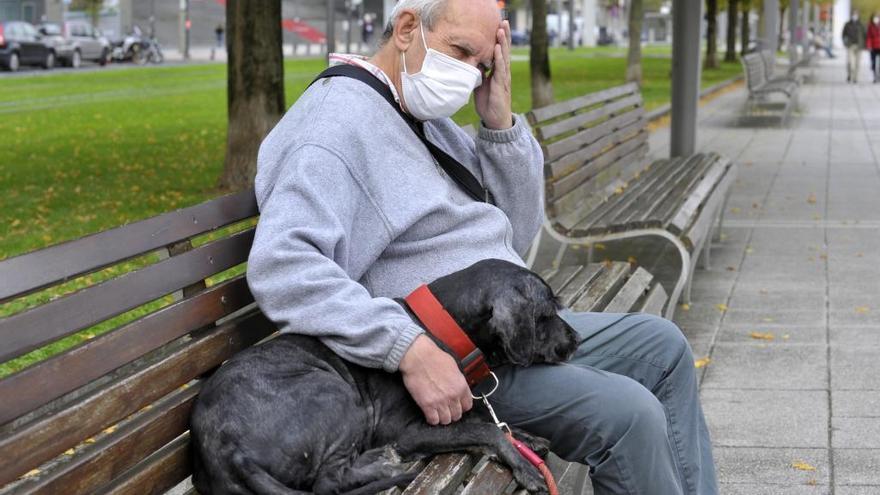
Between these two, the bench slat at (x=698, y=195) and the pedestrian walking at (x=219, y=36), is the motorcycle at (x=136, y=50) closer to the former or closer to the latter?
the pedestrian walking at (x=219, y=36)

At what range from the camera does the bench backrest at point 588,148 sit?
6.25 metres

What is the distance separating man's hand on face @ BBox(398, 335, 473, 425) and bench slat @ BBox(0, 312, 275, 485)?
45cm

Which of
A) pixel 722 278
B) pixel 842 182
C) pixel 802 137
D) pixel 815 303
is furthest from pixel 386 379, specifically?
pixel 802 137

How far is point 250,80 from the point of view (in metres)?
10.8

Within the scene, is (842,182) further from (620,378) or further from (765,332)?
(620,378)

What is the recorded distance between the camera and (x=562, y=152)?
6.46 meters

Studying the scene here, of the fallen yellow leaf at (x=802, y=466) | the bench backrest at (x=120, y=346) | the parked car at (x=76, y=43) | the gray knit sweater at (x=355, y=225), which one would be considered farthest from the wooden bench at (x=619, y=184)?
the parked car at (x=76, y=43)

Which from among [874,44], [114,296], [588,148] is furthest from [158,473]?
[874,44]

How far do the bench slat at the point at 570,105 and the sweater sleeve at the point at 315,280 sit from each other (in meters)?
3.31

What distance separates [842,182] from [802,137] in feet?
16.1

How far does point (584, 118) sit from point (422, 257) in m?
4.02

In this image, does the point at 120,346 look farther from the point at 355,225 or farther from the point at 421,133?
the point at 421,133

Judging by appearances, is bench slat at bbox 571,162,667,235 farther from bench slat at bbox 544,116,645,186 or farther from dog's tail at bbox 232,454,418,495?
dog's tail at bbox 232,454,418,495

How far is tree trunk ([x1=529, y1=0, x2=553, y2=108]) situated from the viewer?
779 inches
